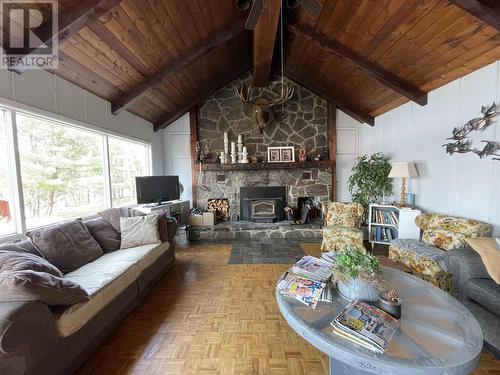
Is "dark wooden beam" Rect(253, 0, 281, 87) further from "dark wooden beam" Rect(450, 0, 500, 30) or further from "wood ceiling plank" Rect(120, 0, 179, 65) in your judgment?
"dark wooden beam" Rect(450, 0, 500, 30)

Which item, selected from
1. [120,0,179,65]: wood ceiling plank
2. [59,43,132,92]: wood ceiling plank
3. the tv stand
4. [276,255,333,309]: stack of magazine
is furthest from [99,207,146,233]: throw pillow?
[276,255,333,309]: stack of magazine

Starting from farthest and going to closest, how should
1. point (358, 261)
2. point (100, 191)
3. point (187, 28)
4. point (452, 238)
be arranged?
point (100, 191), point (187, 28), point (452, 238), point (358, 261)

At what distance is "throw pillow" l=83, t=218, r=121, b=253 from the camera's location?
2.65m

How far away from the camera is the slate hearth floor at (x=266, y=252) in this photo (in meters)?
3.45

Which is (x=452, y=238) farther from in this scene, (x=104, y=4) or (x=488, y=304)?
(x=104, y=4)

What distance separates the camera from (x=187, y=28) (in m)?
2.99

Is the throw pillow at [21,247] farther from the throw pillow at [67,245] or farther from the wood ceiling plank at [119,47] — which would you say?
the wood ceiling plank at [119,47]

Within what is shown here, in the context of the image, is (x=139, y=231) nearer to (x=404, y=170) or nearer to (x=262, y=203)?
(x=262, y=203)

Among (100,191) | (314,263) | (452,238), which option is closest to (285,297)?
(314,263)

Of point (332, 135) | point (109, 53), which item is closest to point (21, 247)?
point (109, 53)

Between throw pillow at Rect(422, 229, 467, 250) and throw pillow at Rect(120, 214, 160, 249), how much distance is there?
3.28 metres

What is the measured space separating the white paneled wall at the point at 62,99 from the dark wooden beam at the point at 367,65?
3.09 meters

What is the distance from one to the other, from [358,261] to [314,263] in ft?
1.47

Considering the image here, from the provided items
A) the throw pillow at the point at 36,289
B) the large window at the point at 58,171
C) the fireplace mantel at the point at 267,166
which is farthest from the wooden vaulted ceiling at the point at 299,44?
the throw pillow at the point at 36,289
